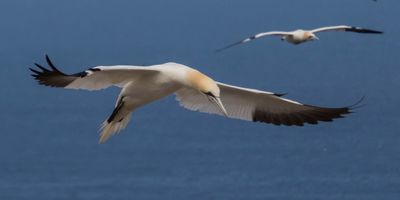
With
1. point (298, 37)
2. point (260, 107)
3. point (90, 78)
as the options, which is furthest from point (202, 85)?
point (298, 37)

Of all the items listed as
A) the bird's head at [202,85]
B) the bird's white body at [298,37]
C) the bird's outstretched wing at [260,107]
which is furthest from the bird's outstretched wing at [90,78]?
the bird's white body at [298,37]

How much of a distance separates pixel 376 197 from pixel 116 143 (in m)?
5.54

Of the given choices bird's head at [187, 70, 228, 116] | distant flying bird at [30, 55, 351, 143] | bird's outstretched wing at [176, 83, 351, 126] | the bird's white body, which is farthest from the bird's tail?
the bird's white body

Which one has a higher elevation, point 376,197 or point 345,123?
point 345,123

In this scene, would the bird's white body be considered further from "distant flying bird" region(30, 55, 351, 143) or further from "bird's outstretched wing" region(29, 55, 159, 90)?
"bird's outstretched wing" region(29, 55, 159, 90)

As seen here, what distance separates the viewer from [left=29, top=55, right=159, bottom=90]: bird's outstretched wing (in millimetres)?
6910

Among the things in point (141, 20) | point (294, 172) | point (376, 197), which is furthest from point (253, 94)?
point (141, 20)

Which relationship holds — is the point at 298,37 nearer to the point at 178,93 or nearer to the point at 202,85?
the point at 178,93

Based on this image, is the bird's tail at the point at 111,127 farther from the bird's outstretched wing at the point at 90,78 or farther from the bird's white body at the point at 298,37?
the bird's white body at the point at 298,37

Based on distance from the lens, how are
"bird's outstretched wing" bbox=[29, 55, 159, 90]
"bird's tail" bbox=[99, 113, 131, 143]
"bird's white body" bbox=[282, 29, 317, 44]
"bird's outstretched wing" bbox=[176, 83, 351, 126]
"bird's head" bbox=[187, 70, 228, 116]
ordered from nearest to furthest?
1. "bird's head" bbox=[187, 70, 228, 116]
2. "bird's outstretched wing" bbox=[29, 55, 159, 90]
3. "bird's outstretched wing" bbox=[176, 83, 351, 126]
4. "bird's tail" bbox=[99, 113, 131, 143]
5. "bird's white body" bbox=[282, 29, 317, 44]

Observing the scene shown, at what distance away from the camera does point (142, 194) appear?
16.9m

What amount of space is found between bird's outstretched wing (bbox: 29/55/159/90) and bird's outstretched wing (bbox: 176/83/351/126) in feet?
1.96

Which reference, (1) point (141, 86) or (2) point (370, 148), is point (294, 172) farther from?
(1) point (141, 86)

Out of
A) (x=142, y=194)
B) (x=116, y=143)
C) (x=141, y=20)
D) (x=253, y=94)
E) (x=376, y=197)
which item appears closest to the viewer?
(x=253, y=94)
